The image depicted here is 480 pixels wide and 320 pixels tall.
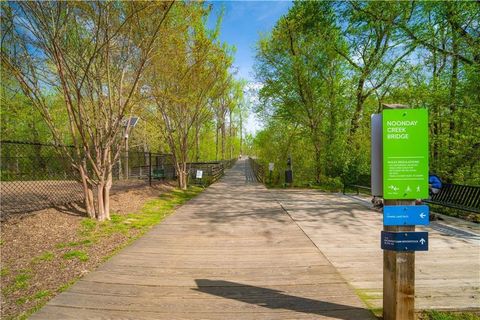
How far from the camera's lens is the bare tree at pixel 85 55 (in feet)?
19.7

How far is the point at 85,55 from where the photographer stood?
23.9ft

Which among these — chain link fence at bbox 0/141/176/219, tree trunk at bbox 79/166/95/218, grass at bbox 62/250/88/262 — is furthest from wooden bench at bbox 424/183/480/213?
chain link fence at bbox 0/141/176/219

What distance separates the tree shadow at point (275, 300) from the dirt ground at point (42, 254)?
6.40ft

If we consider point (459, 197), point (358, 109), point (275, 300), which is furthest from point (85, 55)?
point (358, 109)

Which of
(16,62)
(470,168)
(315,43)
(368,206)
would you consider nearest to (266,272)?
(368,206)

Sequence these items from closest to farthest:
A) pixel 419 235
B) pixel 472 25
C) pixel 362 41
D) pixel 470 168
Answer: pixel 419 235 → pixel 470 168 → pixel 472 25 → pixel 362 41

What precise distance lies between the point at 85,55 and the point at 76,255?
5291 millimetres

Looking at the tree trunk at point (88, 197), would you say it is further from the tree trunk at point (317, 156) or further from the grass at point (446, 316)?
the tree trunk at point (317, 156)

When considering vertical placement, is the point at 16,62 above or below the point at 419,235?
above

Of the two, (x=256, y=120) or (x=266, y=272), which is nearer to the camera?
(x=266, y=272)

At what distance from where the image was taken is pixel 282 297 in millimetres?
3293

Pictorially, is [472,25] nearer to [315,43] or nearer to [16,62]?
[315,43]

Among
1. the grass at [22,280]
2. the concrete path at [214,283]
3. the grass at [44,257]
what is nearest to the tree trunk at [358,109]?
the concrete path at [214,283]

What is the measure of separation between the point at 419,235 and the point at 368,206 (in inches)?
295
